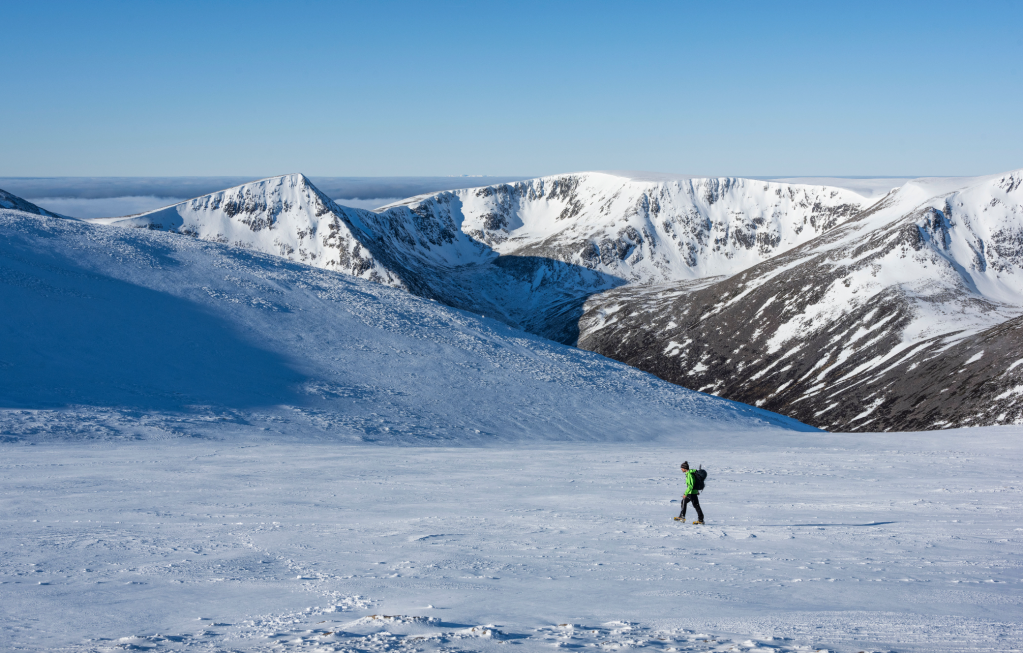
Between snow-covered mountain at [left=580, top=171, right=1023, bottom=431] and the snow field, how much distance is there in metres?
73.5

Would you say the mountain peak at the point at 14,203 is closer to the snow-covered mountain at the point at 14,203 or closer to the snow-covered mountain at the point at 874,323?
the snow-covered mountain at the point at 14,203

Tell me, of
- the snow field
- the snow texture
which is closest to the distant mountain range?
the snow texture

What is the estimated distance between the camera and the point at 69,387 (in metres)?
33.8

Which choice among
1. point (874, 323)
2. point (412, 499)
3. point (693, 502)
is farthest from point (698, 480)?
point (874, 323)

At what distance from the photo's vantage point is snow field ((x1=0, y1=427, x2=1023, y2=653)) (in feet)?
31.3

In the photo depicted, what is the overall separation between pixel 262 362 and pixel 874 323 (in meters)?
124

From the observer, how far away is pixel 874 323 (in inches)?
5246

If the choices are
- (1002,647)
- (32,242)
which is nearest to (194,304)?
(32,242)

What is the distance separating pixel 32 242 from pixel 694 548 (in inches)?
2042

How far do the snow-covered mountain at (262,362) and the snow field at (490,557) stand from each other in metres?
8.58

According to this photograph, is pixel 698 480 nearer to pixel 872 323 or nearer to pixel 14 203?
pixel 872 323

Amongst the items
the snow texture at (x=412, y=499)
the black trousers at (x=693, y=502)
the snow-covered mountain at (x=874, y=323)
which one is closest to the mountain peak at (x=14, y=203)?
the snow texture at (x=412, y=499)

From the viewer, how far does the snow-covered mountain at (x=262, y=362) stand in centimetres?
3394

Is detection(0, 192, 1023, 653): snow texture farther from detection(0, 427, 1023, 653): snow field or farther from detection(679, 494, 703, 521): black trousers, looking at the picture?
detection(679, 494, 703, 521): black trousers
